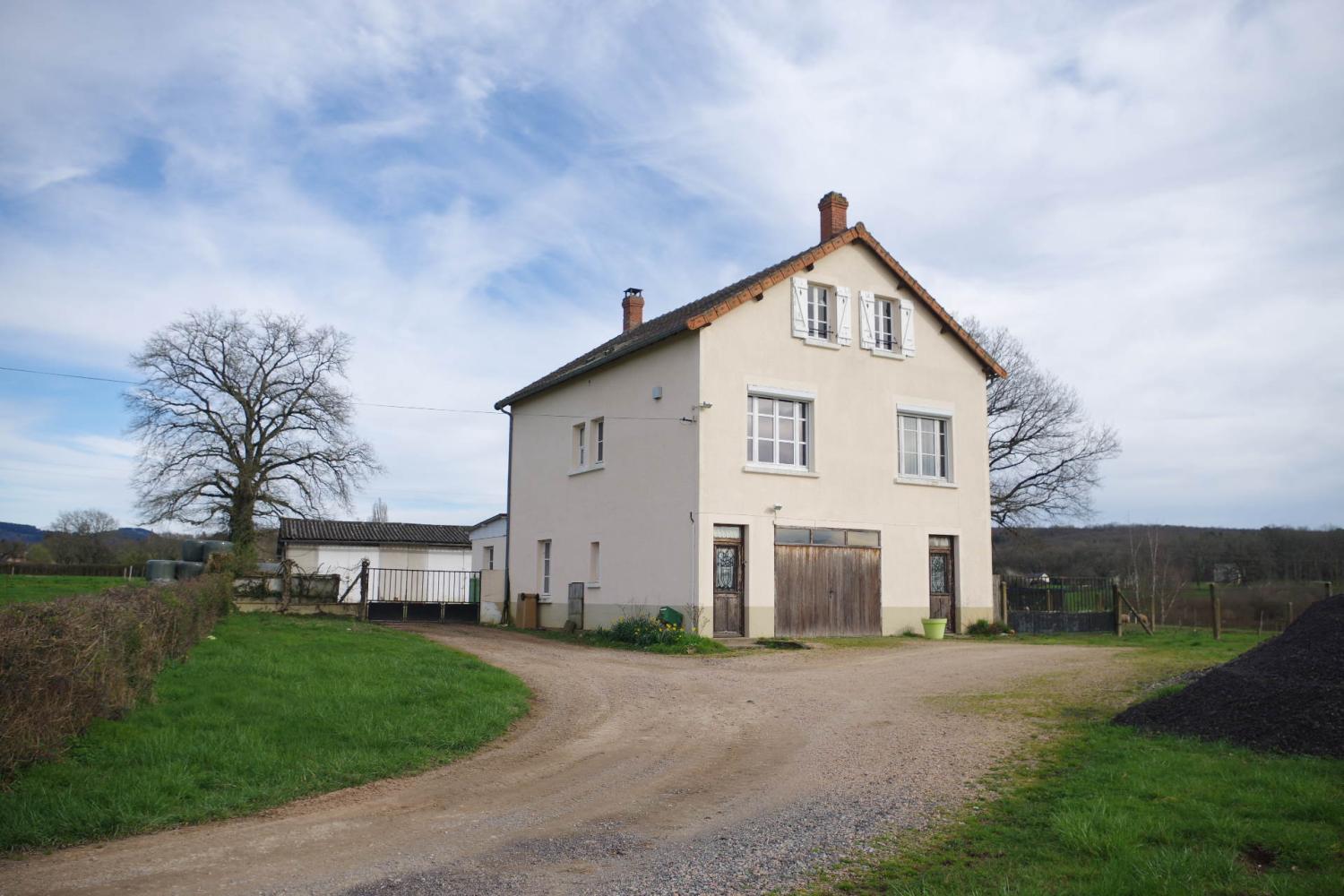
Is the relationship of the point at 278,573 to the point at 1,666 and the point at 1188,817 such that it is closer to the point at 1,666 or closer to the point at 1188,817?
the point at 1,666

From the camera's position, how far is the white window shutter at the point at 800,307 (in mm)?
21406

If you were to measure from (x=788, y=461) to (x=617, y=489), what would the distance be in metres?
4.06

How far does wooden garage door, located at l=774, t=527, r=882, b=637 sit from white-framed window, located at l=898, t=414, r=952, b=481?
2285 millimetres

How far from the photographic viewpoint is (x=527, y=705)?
11.5m

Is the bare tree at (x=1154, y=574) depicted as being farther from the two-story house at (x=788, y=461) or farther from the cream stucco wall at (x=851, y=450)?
the two-story house at (x=788, y=461)

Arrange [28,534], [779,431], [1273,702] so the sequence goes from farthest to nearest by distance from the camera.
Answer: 1. [28,534]
2. [779,431]
3. [1273,702]

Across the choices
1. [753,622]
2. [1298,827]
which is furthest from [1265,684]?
[753,622]

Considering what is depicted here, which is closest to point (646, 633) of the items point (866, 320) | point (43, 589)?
point (866, 320)

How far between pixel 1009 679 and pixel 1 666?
1203 cm

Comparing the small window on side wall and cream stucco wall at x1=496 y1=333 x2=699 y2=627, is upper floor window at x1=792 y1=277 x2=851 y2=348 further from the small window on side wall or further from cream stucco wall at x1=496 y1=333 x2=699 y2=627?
the small window on side wall

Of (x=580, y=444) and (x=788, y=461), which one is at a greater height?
(x=580, y=444)

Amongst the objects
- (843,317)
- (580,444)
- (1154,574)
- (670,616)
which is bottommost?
(670,616)

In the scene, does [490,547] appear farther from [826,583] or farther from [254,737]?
[254,737]

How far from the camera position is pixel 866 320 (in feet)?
74.0
